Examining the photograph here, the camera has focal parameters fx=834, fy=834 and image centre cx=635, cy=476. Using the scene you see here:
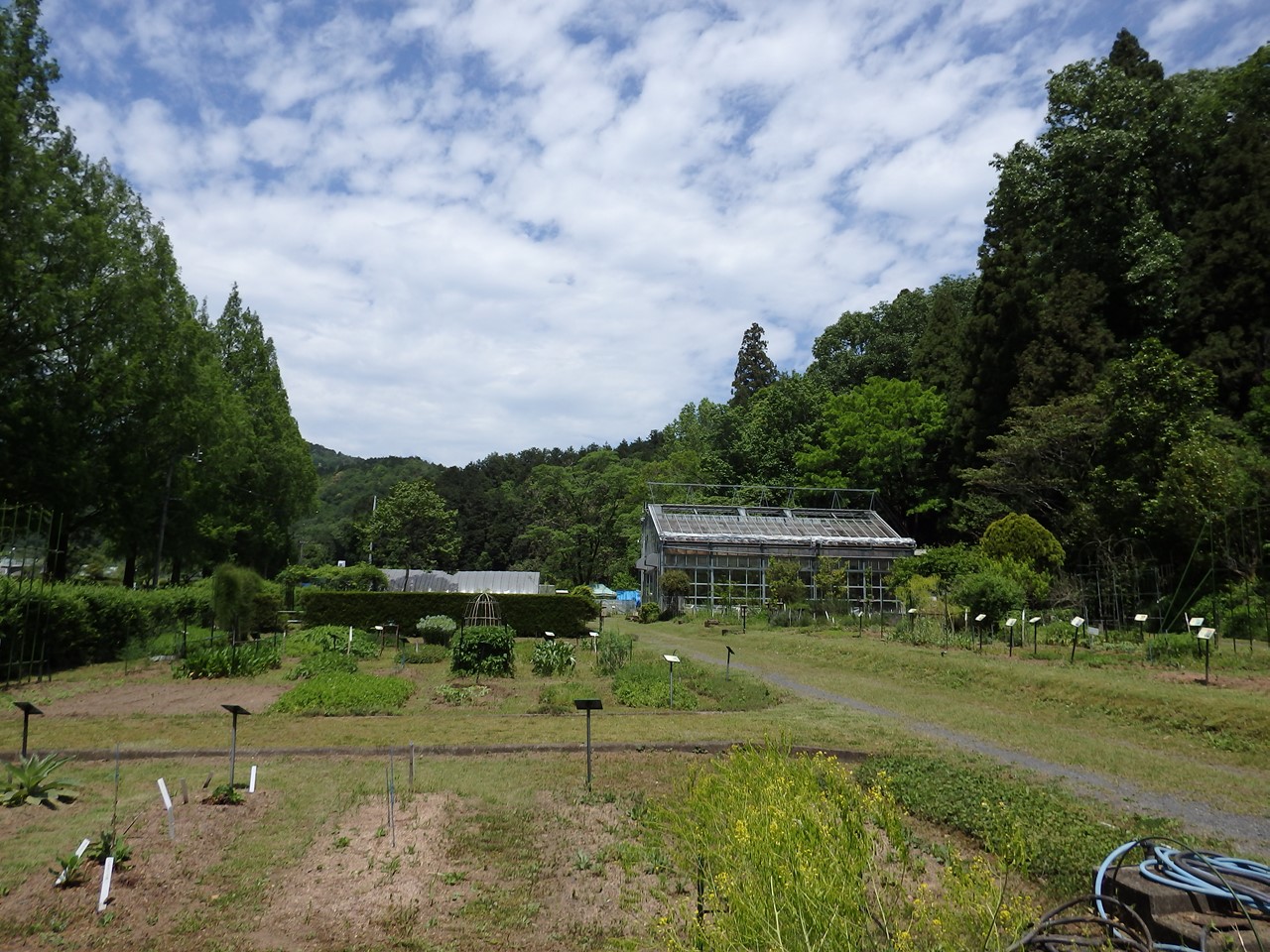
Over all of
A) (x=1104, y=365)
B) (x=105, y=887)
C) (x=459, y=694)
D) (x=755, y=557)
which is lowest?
(x=459, y=694)

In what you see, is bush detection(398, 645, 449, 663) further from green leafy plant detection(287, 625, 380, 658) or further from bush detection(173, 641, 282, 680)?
bush detection(173, 641, 282, 680)

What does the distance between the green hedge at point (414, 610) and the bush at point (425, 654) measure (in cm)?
617

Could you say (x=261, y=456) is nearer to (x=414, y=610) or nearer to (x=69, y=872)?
(x=414, y=610)

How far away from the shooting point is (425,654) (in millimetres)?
19984

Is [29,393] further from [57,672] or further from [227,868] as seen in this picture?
[227,868]

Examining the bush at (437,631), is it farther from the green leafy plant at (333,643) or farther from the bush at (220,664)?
the bush at (220,664)

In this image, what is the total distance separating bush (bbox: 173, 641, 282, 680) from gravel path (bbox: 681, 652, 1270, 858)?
13000 millimetres

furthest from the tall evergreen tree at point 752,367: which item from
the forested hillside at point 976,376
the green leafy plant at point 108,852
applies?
the green leafy plant at point 108,852

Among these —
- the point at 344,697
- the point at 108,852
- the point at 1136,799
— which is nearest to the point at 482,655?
the point at 344,697

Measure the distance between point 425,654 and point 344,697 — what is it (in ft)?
23.8

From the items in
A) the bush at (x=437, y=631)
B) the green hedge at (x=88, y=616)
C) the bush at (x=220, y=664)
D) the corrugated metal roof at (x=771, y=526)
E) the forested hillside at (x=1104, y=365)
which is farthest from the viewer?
the corrugated metal roof at (x=771, y=526)

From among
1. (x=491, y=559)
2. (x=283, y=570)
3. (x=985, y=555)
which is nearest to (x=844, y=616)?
(x=985, y=555)

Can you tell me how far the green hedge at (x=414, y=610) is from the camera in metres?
27.0

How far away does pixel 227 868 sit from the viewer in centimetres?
551
